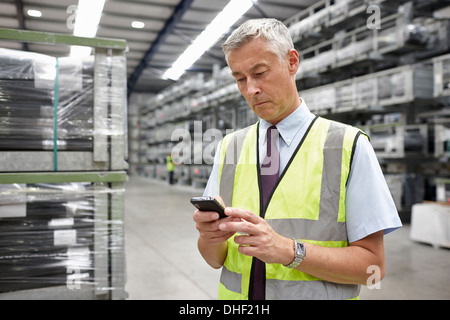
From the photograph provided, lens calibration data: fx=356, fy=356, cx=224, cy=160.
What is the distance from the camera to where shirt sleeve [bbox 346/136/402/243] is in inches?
42.9

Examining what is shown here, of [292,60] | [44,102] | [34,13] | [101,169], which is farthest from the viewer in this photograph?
[34,13]

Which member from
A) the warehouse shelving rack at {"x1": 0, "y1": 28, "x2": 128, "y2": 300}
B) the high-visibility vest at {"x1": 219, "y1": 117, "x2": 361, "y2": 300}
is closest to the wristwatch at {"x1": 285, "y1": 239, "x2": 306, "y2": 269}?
the high-visibility vest at {"x1": 219, "y1": 117, "x2": 361, "y2": 300}

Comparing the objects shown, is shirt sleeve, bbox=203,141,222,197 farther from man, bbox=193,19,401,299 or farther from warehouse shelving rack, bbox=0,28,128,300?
warehouse shelving rack, bbox=0,28,128,300

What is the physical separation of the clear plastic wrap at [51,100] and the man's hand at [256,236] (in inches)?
58.1

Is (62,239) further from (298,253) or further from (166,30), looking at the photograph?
(166,30)

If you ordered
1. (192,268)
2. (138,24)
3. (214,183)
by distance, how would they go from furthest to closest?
(138,24) → (192,268) → (214,183)

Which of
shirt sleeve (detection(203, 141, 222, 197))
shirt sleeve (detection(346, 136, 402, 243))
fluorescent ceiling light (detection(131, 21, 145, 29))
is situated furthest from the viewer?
fluorescent ceiling light (detection(131, 21, 145, 29))

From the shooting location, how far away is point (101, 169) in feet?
7.22

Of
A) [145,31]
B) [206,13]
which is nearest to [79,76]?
[206,13]

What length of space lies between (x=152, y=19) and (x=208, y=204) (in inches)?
447

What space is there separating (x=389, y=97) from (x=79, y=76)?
239 inches

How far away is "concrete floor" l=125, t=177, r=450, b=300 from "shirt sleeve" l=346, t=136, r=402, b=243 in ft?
8.91

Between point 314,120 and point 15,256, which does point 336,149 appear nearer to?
point 314,120

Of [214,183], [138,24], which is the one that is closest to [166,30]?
[138,24]
